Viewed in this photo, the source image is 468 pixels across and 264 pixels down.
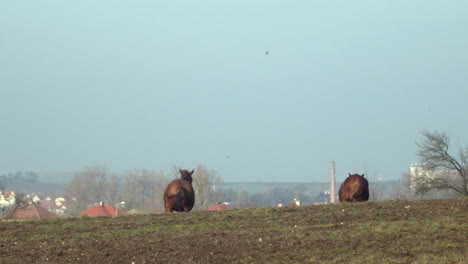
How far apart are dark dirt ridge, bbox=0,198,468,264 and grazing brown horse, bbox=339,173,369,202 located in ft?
16.9

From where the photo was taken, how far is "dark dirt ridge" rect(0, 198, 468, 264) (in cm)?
1353

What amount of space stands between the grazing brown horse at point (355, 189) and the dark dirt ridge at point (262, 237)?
516 cm

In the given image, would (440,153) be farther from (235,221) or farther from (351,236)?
(351,236)

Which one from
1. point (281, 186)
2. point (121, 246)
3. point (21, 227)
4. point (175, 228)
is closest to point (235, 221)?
point (175, 228)

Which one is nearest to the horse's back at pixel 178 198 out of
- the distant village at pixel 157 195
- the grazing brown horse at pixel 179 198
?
the grazing brown horse at pixel 179 198

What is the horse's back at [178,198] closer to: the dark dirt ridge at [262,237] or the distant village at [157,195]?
the dark dirt ridge at [262,237]

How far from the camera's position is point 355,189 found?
26.3 m

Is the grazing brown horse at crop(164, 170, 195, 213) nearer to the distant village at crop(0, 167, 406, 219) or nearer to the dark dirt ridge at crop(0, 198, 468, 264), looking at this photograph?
the dark dirt ridge at crop(0, 198, 468, 264)

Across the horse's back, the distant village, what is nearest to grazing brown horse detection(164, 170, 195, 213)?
the horse's back

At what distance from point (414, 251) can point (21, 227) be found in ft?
39.1

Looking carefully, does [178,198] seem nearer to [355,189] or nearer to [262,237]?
[355,189]

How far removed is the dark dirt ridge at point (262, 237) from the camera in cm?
1353

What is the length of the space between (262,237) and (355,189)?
11373 millimetres

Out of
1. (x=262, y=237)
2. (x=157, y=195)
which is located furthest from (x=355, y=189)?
(x=157, y=195)
